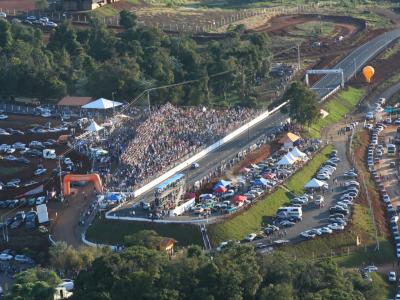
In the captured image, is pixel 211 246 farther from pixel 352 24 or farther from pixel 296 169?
pixel 352 24

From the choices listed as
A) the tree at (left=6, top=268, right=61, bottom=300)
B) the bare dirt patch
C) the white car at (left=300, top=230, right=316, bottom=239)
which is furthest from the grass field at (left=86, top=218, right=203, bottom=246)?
the bare dirt patch

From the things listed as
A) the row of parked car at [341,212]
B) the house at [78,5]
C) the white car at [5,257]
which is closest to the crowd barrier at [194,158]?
the white car at [5,257]

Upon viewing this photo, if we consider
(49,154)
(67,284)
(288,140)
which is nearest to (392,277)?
(67,284)

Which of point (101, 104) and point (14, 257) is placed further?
point (101, 104)

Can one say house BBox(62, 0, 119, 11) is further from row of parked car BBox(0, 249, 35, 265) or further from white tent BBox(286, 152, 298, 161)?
row of parked car BBox(0, 249, 35, 265)

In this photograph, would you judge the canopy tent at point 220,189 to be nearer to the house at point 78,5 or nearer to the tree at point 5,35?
the tree at point 5,35

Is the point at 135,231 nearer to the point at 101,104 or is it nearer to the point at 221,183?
the point at 221,183

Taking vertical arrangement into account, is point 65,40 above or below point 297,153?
above

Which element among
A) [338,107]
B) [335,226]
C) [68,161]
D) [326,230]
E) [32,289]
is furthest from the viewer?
[338,107]
